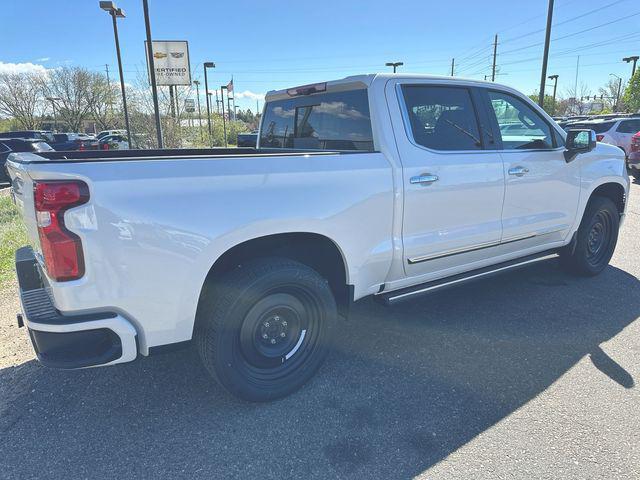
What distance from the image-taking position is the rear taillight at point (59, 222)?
2111mm

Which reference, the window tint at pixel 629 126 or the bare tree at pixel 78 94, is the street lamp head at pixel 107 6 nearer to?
the window tint at pixel 629 126

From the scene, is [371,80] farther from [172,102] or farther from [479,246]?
[172,102]

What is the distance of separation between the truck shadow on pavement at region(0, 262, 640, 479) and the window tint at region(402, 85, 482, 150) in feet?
5.03

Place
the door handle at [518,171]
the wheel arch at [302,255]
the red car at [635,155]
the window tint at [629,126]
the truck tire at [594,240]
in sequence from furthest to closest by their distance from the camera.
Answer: the window tint at [629,126] < the red car at [635,155] < the truck tire at [594,240] < the door handle at [518,171] < the wheel arch at [302,255]

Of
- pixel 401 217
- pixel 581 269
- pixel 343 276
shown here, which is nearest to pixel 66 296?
pixel 343 276

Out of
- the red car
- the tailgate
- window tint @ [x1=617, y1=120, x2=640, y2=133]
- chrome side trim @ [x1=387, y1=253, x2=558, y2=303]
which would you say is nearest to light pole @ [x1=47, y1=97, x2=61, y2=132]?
window tint @ [x1=617, y1=120, x2=640, y2=133]

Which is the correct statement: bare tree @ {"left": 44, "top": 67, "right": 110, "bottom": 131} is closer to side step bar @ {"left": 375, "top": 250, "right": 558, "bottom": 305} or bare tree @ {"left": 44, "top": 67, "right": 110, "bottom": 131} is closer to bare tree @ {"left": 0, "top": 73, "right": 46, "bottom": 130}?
bare tree @ {"left": 0, "top": 73, "right": 46, "bottom": 130}

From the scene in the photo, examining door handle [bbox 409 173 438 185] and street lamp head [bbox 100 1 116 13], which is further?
street lamp head [bbox 100 1 116 13]

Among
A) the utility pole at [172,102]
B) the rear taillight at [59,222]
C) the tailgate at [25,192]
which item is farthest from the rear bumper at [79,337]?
the utility pole at [172,102]

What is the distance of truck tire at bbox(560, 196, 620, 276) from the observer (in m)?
4.87

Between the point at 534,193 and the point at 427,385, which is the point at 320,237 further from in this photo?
the point at 534,193

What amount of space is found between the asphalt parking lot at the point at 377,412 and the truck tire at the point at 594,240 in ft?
3.34

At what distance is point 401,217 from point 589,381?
65.3 inches

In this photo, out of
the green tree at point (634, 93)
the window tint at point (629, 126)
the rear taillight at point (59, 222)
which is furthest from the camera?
the green tree at point (634, 93)
